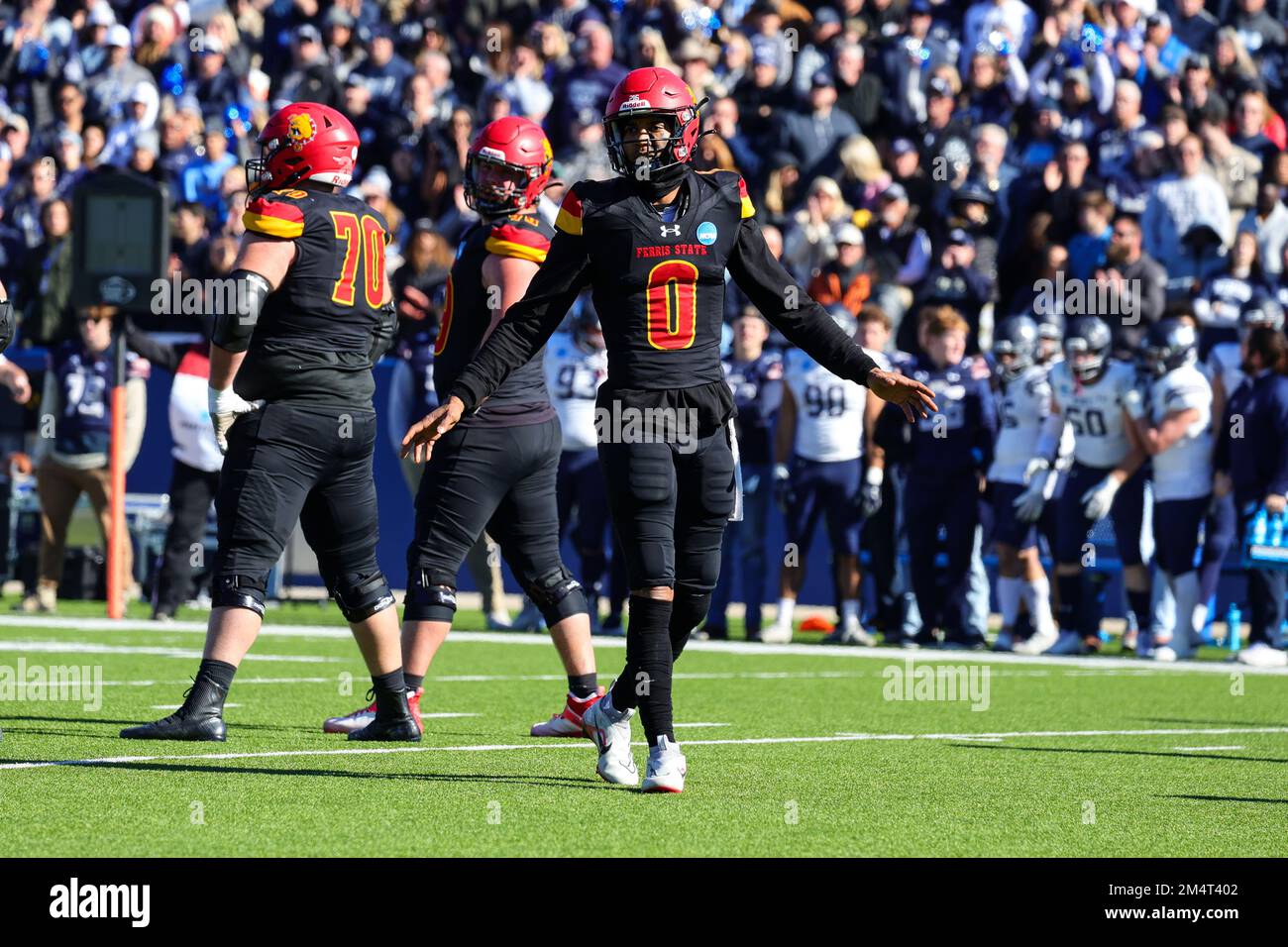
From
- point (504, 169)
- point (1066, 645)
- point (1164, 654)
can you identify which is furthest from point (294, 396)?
point (1066, 645)

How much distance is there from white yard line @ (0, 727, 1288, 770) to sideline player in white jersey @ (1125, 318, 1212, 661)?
17.2ft

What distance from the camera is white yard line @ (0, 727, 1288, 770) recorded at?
306 inches

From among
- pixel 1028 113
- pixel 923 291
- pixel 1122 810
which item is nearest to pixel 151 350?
pixel 923 291

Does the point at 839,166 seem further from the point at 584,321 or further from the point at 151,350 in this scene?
the point at 151,350

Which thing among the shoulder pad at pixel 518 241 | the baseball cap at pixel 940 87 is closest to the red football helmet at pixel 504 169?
the shoulder pad at pixel 518 241

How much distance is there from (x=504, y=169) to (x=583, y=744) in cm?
226

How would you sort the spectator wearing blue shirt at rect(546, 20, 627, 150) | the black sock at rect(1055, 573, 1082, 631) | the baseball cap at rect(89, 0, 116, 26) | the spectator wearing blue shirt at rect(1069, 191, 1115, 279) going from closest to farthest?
1. the black sock at rect(1055, 573, 1082, 631)
2. the spectator wearing blue shirt at rect(1069, 191, 1115, 279)
3. the spectator wearing blue shirt at rect(546, 20, 627, 150)
4. the baseball cap at rect(89, 0, 116, 26)

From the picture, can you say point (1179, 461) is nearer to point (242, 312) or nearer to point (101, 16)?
point (242, 312)

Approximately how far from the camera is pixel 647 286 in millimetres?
7262

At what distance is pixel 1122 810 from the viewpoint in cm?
705

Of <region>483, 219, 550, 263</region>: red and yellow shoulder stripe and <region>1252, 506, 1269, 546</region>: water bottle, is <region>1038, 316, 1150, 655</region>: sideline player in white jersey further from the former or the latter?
<region>483, 219, 550, 263</region>: red and yellow shoulder stripe

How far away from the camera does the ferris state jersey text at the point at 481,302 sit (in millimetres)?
8867

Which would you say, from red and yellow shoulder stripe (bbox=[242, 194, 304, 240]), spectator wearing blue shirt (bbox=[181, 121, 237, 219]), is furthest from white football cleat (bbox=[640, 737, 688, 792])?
spectator wearing blue shirt (bbox=[181, 121, 237, 219])
